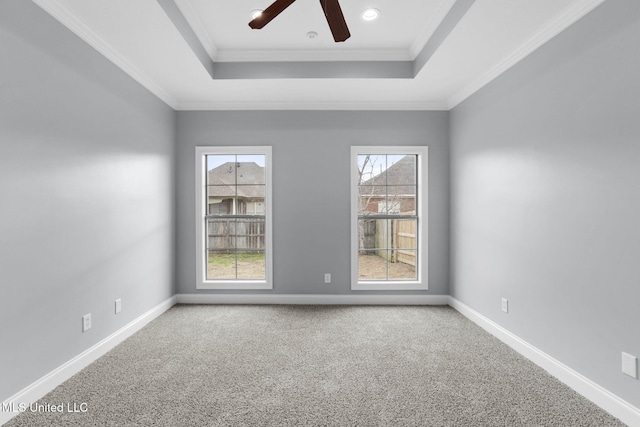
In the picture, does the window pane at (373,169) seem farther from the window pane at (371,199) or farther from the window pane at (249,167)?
the window pane at (249,167)

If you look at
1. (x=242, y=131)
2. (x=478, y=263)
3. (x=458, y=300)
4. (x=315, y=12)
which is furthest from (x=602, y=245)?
(x=242, y=131)

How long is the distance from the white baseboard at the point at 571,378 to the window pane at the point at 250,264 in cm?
271

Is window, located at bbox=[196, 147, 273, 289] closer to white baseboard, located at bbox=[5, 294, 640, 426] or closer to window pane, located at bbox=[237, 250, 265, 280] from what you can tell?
window pane, located at bbox=[237, 250, 265, 280]

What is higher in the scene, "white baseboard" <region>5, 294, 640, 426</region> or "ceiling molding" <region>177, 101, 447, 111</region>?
"ceiling molding" <region>177, 101, 447, 111</region>

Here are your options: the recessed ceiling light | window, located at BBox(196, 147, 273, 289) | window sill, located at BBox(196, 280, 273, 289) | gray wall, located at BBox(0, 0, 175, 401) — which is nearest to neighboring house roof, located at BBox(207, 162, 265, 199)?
window, located at BBox(196, 147, 273, 289)

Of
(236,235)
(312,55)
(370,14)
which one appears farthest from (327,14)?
(236,235)

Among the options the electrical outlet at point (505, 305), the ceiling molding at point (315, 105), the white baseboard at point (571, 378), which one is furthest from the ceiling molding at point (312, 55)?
the white baseboard at point (571, 378)

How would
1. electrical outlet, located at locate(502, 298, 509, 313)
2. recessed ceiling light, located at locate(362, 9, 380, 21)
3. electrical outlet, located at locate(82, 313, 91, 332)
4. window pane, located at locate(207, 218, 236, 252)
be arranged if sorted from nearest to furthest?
electrical outlet, located at locate(82, 313, 91, 332), recessed ceiling light, located at locate(362, 9, 380, 21), electrical outlet, located at locate(502, 298, 509, 313), window pane, located at locate(207, 218, 236, 252)

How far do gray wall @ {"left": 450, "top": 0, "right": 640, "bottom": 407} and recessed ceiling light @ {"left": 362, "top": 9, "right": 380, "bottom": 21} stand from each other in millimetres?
1283

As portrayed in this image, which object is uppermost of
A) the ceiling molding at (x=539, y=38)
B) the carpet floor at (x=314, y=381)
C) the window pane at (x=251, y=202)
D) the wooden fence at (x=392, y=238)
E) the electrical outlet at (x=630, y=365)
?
the ceiling molding at (x=539, y=38)

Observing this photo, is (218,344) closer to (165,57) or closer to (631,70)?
(165,57)

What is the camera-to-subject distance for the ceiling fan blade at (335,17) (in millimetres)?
1596

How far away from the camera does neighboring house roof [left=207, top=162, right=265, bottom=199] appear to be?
3.86 meters

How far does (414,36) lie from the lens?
274 centimetres
